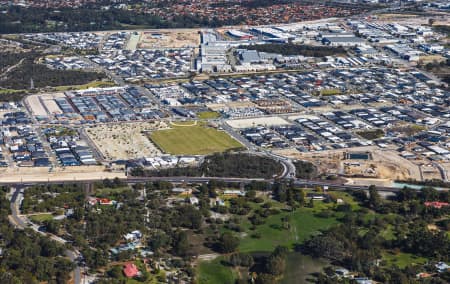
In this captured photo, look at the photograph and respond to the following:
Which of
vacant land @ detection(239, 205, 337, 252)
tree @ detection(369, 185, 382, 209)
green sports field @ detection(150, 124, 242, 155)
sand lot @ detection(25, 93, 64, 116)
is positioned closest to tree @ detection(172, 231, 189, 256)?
vacant land @ detection(239, 205, 337, 252)

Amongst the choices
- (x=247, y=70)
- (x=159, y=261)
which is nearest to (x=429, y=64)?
(x=247, y=70)

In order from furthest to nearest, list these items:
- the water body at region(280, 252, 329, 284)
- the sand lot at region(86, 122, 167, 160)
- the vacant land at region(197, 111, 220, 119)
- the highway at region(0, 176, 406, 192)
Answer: the vacant land at region(197, 111, 220, 119) → the sand lot at region(86, 122, 167, 160) → the highway at region(0, 176, 406, 192) → the water body at region(280, 252, 329, 284)

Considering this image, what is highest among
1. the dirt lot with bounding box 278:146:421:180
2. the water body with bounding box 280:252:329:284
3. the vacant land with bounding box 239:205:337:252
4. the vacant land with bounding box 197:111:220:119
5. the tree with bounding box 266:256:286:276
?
the vacant land with bounding box 197:111:220:119

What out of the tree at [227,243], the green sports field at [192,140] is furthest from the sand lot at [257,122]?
the tree at [227,243]

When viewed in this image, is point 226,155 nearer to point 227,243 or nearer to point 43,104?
point 227,243

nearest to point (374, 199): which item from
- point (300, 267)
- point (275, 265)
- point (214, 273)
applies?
point (300, 267)

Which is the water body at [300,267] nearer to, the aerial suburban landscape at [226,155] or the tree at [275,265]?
the aerial suburban landscape at [226,155]

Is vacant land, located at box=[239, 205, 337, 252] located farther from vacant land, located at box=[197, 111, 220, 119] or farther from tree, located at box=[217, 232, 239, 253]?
vacant land, located at box=[197, 111, 220, 119]

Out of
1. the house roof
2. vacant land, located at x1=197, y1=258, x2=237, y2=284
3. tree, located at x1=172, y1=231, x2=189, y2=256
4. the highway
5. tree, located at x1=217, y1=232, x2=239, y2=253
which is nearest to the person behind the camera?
the house roof
